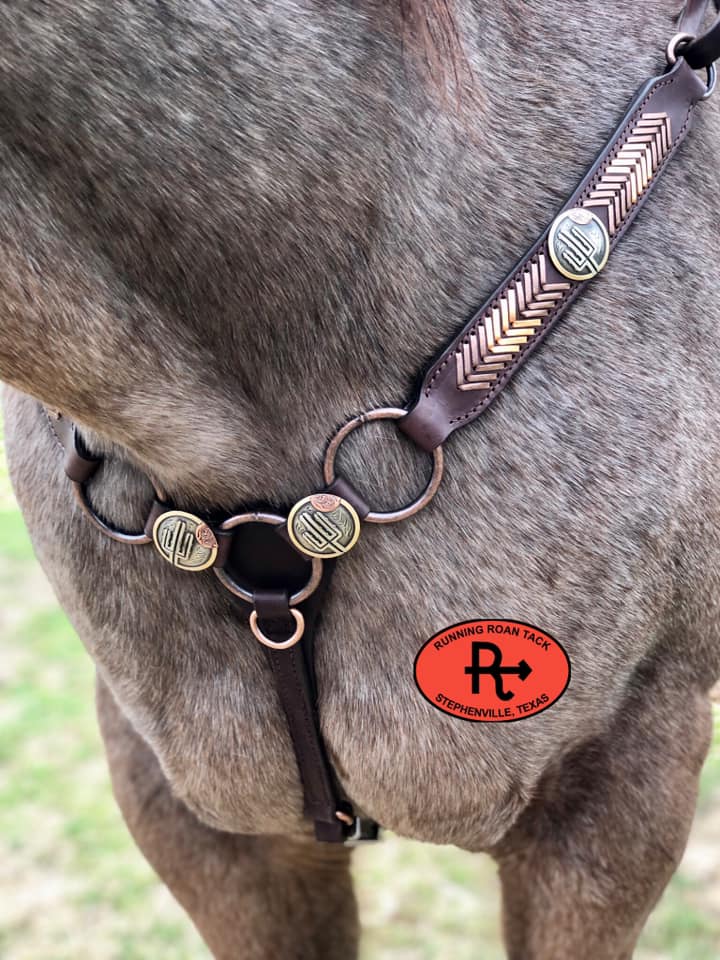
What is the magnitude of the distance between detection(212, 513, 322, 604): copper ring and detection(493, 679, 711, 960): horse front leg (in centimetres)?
29

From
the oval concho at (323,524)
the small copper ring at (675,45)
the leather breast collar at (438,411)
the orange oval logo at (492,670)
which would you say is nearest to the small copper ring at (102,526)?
the leather breast collar at (438,411)

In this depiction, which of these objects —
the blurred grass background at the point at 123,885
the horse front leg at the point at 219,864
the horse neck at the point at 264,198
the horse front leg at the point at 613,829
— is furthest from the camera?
the blurred grass background at the point at 123,885

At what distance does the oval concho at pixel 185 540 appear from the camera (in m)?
0.82

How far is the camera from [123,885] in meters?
2.23

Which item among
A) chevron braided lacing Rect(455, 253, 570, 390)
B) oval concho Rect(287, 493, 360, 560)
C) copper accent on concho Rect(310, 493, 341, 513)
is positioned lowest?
oval concho Rect(287, 493, 360, 560)

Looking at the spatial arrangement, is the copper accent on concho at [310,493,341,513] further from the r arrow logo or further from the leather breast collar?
the r arrow logo

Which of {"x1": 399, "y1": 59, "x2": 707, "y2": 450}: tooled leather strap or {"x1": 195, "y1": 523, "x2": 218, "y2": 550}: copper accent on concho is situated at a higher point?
{"x1": 399, "y1": 59, "x2": 707, "y2": 450}: tooled leather strap

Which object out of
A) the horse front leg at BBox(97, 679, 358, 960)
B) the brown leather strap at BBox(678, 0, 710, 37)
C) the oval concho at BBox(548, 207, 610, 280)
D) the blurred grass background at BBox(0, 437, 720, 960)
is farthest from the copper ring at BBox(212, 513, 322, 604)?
the blurred grass background at BBox(0, 437, 720, 960)

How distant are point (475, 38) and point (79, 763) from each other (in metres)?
2.10

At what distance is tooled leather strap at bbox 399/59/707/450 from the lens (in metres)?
0.80

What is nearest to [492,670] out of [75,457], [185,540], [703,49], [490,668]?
[490,668]

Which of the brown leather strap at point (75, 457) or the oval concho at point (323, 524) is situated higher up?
the oval concho at point (323, 524)

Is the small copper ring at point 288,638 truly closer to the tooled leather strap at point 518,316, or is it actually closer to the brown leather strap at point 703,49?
the tooled leather strap at point 518,316

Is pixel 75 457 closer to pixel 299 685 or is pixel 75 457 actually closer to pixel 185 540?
pixel 185 540
